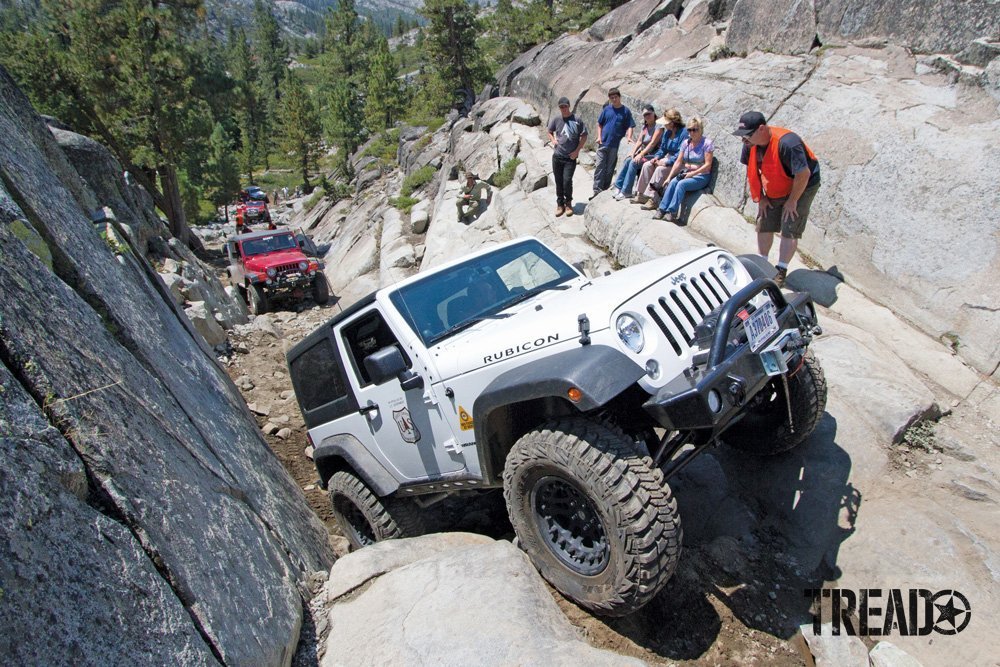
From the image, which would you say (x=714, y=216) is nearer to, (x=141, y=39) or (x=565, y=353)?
(x=565, y=353)

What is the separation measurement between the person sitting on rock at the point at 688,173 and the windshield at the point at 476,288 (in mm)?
4549

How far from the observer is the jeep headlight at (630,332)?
3.06 m

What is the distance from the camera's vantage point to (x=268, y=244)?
1545 centimetres

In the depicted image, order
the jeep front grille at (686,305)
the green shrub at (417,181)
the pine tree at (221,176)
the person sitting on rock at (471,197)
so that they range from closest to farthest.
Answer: the jeep front grille at (686,305) < the person sitting on rock at (471,197) < the green shrub at (417,181) < the pine tree at (221,176)

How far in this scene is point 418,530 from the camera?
461cm

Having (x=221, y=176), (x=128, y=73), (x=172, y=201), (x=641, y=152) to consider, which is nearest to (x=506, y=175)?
(x=641, y=152)

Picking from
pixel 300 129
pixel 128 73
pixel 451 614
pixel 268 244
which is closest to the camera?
pixel 451 614

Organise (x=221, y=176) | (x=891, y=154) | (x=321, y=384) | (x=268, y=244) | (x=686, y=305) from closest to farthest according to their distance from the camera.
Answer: (x=686, y=305)
(x=321, y=384)
(x=891, y=154)
(x=268, y=244)
(x=221, y=176)

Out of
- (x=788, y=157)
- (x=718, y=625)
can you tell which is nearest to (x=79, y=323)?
(x=718, y=625)

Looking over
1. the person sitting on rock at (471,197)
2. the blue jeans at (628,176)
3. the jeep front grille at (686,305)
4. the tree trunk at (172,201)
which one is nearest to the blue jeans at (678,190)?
the blue jeans at (628,176)

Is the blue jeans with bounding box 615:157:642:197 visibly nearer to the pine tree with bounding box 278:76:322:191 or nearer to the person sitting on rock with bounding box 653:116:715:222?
the person sitting on rock with bounding box 653:116:715:222

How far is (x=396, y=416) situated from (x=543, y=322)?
136 centimetres

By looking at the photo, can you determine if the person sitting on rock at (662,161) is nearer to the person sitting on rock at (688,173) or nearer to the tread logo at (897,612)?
the person sitting on rock at (688,173)

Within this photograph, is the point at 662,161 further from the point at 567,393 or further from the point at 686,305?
the point at 567,393
